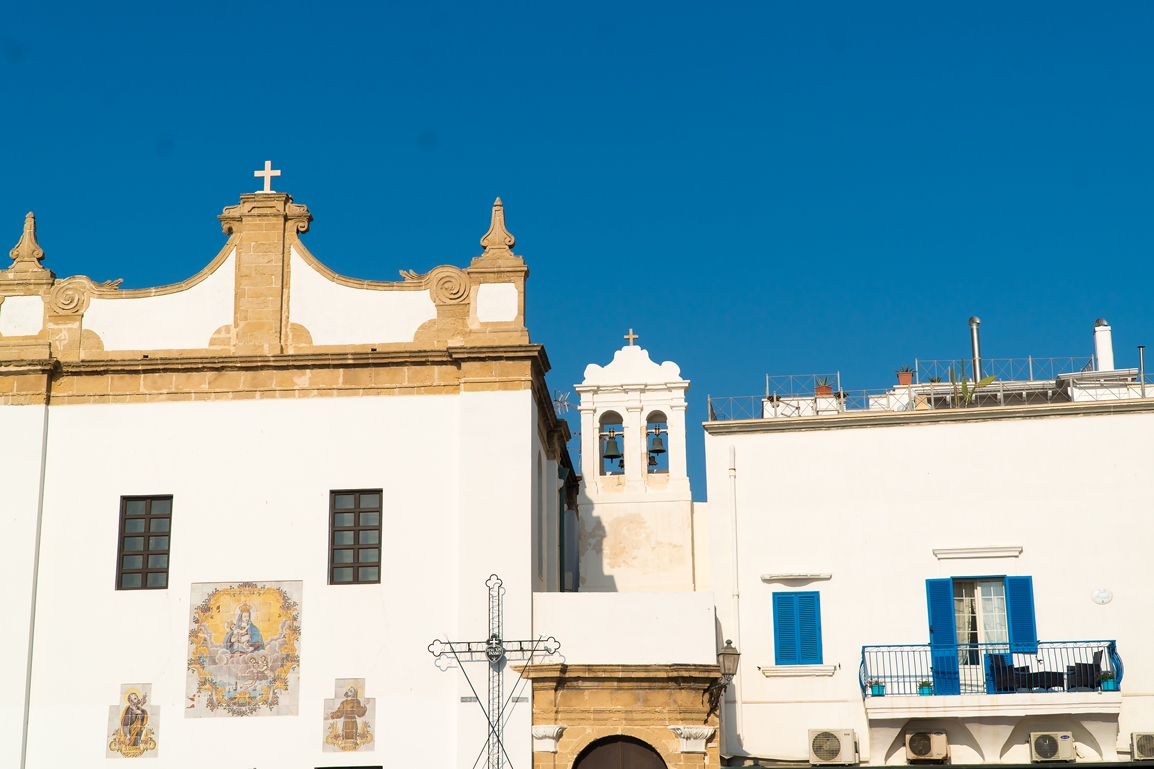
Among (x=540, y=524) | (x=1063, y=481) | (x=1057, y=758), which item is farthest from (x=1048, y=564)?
(x=540, y=524)

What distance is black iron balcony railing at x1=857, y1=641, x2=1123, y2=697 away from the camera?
24.4 meters

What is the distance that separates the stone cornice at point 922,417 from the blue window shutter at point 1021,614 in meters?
2.92

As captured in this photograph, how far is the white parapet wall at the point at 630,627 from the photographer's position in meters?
19.9

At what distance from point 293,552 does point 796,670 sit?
31.4ft

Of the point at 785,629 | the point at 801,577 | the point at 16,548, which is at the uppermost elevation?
the point at 16,548

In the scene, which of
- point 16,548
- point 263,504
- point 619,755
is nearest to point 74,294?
point 16,548

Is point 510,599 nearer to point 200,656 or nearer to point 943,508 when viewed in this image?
point 200,656

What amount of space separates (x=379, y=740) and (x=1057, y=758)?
37.7 feet

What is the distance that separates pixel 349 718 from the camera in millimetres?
19781

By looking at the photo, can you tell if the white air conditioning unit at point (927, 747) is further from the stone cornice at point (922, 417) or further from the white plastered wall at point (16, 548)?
the white plastered wall at point (16, 548)

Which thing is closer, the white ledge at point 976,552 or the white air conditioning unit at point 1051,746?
the white air conditioning unit at point 1051,746

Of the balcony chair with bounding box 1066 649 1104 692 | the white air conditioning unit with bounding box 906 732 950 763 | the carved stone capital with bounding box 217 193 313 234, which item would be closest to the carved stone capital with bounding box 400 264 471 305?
the carved stone capital with bounding box 217 193 313 234

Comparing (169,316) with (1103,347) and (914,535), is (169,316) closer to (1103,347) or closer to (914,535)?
(914,535)

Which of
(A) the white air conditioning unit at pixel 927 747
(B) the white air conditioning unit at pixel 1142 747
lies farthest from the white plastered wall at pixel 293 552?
(B) the white air conditioning unit at pixel 1142 747
